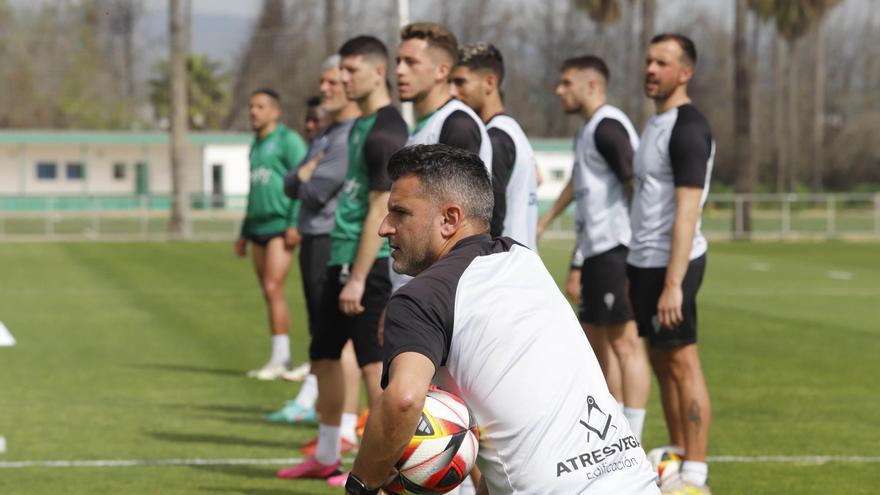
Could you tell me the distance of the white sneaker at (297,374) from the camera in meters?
11.3

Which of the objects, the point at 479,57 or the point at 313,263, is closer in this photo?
the point at 479,57

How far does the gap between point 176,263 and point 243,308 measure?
30.4 ft

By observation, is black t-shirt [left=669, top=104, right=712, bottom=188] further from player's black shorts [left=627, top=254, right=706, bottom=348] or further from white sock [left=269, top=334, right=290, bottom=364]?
white sock [left=269, top=334, right=290, bottom=364]

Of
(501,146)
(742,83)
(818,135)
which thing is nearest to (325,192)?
(501,146)

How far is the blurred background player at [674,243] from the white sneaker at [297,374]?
15.7 ft

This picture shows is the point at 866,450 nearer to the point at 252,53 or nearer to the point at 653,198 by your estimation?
the point at 653,198

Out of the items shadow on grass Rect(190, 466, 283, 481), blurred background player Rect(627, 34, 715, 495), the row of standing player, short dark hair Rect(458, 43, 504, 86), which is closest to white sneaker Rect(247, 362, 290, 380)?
the row of standing player

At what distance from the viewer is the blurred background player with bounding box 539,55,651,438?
307 inches

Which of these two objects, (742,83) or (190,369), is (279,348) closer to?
(190,369)

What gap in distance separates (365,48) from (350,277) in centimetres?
125

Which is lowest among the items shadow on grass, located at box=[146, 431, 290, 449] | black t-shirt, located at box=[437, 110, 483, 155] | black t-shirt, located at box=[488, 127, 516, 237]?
shadow on grass, located at box=[146, 431, 290, 449]

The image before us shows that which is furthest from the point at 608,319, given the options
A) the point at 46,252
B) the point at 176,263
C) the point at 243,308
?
the point at 46,252

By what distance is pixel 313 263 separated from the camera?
28.6 ft

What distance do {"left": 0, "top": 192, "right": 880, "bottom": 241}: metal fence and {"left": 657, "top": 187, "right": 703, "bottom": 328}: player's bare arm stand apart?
27.0 metres
